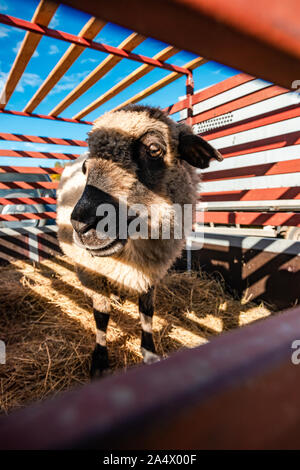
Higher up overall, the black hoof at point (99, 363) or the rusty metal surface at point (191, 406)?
the rusty metal surface at point (191, 406)

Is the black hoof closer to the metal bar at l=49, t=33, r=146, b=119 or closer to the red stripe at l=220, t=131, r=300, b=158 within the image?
the red stripe at l=220, t=131, r=300, b=158

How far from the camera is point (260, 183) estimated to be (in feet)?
17.5

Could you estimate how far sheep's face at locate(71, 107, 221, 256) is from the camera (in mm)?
1577

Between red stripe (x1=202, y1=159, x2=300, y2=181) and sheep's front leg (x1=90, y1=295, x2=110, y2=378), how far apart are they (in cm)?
194

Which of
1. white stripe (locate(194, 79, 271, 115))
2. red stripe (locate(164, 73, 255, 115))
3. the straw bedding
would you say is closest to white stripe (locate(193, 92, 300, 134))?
white stripe (locate(194, 79, 271, 115))

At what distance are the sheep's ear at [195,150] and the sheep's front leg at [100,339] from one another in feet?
4.13

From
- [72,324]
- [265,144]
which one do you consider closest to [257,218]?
[265,144]

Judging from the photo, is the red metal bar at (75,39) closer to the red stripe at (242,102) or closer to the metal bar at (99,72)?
the metal bar at (99,72)

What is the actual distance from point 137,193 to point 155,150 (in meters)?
0.33

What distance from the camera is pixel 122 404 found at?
0.19 metres

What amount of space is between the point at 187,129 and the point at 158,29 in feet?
6.57

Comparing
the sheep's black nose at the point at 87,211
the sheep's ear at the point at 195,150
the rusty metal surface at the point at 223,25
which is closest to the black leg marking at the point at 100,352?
the sheep's black nose at the point at 87,211

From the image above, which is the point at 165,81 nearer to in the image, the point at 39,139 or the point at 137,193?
the point at 39,139

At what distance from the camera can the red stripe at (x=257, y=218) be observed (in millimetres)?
2428
